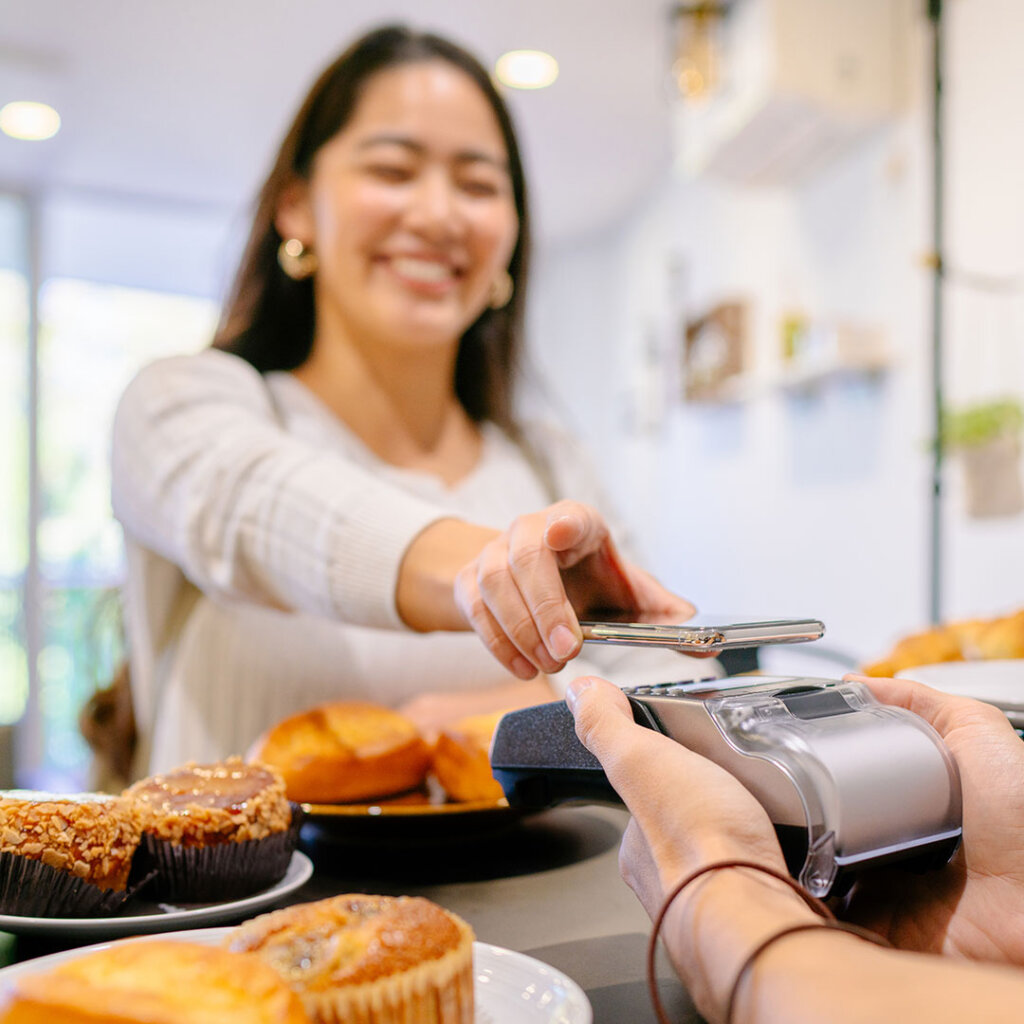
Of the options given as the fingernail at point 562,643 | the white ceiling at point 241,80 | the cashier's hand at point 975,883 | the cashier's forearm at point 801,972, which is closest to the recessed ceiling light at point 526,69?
the white ceiling at point 241,80

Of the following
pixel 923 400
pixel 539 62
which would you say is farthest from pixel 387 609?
pixel 539 62

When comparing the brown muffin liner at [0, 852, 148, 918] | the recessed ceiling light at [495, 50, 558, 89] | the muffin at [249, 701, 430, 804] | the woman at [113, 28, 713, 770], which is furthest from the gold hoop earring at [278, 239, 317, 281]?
the recessed ceiling light at [495, 50, 558, 89]

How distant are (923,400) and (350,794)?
2146 millimetres

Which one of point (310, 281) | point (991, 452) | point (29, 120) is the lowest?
point (991, 452)

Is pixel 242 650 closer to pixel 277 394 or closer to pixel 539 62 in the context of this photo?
pixel 277 394

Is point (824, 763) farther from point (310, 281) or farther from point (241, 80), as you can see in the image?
point (241, 80)

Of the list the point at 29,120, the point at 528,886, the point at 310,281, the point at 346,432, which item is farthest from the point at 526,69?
the point at 528,886

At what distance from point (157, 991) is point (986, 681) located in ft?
1.87

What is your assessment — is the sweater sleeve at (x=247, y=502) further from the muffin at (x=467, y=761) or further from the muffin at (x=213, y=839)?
the muffin at (x=213, y=839)

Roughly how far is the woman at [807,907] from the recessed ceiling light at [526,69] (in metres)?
3.04

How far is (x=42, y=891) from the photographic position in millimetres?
484

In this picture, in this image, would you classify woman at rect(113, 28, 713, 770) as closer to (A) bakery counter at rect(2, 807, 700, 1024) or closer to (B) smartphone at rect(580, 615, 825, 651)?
(A) bakery counter at rect(2, 807, 700, 1024)

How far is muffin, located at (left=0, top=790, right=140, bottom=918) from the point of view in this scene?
0.48 metres

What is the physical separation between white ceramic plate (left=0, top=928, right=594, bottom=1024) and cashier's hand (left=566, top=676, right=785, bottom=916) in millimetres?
51
